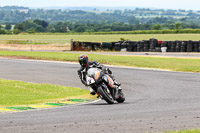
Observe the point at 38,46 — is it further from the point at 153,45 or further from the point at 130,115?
the point at 130,115

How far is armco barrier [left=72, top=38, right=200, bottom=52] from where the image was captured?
40.7 meters

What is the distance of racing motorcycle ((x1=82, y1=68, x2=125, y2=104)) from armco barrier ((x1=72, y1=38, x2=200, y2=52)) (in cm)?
2871

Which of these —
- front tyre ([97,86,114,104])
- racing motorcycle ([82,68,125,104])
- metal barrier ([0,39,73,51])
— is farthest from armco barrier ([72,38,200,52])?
front tyre ([97,86,114,104])

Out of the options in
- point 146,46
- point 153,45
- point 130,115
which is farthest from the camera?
point 146,46

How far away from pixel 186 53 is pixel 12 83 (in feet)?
77.6

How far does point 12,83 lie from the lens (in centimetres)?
1909

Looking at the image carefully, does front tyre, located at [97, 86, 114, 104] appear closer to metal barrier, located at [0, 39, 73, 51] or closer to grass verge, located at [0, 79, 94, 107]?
grass verge, located at [0, 79, 94, 107]

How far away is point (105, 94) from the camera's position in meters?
12.7

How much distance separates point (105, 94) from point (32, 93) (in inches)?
172

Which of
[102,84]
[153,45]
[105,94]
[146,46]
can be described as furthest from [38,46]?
[105,94]

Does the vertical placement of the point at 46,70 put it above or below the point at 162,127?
below

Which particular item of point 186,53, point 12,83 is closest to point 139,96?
point 12,83

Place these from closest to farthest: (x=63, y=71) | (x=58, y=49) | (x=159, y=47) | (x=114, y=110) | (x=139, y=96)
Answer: (x=114, y=110), (x=139, y=96), (x=63, y=71), (x=159, y=47), (x=58, y=49)

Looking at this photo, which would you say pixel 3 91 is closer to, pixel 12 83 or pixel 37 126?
pixel 12 83
